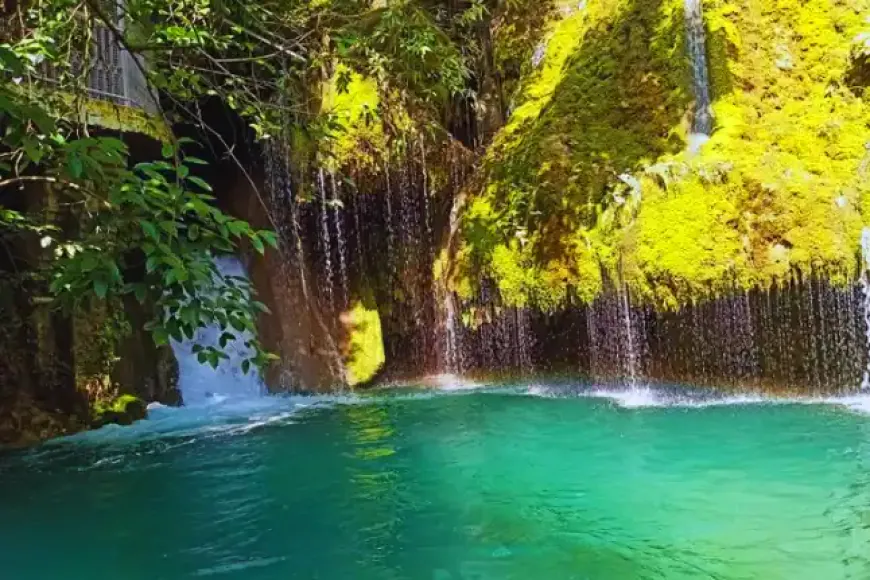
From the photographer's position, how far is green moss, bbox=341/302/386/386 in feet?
40.4

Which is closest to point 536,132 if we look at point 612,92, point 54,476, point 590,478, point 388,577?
point 612,92

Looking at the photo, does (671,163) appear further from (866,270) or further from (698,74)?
(866,270)

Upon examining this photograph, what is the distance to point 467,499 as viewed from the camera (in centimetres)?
542

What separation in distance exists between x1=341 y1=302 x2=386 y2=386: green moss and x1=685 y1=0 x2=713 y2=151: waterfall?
551 centimetres

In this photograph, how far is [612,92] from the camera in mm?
11242

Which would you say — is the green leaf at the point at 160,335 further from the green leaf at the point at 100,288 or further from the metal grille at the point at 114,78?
the metal grille at the point at 114,78

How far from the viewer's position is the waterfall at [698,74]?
1027 centimetres

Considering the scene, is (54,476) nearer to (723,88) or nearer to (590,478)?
(590,478)

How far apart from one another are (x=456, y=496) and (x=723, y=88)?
24.0 ft

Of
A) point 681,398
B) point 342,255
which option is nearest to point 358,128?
point 342,255

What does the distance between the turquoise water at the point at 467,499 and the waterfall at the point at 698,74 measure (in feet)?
12.0

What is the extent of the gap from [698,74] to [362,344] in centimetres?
628

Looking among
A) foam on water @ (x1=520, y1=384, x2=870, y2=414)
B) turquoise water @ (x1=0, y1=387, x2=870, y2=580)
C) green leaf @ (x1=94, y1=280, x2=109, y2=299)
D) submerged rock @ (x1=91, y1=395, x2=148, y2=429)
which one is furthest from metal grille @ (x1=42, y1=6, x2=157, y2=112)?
green leaf @ (x1=94, y1=280, x2=109, y2=299)

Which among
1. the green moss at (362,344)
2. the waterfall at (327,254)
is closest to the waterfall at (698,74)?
the green moss at (362,344)
